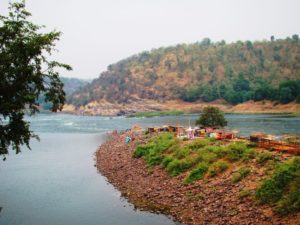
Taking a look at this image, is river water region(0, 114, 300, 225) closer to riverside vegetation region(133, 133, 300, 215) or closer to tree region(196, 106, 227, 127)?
riverside vegetation region(133, 133, 300, 215)

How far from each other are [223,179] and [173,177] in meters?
5.68

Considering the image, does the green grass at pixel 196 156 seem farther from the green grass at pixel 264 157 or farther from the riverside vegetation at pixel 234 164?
the green grass at pixel 264 157

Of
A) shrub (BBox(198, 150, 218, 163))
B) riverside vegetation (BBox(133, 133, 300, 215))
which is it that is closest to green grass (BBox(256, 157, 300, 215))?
riverside vegetation (BBox(133, 133, 300, 215))

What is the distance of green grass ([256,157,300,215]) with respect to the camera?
19984 millimetres

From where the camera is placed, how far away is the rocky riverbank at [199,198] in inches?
838

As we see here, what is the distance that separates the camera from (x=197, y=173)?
29.6 meters

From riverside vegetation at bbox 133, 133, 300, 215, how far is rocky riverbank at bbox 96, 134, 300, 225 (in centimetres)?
53

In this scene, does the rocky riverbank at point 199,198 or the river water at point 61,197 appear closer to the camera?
the rocky riverbank at point 199,198

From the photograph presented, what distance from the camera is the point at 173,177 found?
3139 centimetres

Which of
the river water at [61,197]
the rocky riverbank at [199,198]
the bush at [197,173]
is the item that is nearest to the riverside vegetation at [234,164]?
the bush at [197,173]

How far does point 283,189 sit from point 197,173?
351 inches

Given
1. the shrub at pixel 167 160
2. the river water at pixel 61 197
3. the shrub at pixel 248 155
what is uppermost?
the shrub at pixel 248 155

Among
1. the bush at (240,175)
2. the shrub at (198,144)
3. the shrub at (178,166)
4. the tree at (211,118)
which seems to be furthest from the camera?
the tree at (211,118)

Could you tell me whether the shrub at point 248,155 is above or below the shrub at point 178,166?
above
